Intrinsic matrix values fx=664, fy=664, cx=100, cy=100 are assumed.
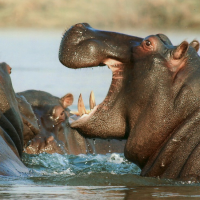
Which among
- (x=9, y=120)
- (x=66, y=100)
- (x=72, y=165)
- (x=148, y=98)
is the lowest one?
(x=72, y=165)

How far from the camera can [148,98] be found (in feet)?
18.3

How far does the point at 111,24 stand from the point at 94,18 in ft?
4.73

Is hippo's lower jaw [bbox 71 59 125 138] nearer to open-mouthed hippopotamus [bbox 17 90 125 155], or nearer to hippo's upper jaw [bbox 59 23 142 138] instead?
hippo's upper jaw [bbox 59 23 142 138]

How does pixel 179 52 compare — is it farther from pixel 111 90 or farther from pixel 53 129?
pixel 53 129

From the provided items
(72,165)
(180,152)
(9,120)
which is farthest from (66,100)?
(180,152)

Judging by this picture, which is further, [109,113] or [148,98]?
[109,113]

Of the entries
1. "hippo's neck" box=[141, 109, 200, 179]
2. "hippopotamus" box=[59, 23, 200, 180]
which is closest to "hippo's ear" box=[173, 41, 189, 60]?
"hippopotamus" box=[59, 23, 200, 180]

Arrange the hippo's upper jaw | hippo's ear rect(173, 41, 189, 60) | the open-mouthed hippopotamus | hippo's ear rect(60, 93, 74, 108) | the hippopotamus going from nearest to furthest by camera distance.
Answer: the hippopotamus, hippo's ear rect(173, 41, 189, 60), the hippo's upper jaw, the open-mouthed hippopotamus, hippo's ear rect(60, 93, 74, 108)

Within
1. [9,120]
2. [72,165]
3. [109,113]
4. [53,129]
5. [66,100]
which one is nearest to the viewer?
[109,113]

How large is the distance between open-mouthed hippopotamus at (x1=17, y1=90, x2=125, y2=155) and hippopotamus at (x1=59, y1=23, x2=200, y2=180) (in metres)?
3.53

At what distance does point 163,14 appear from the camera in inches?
2080

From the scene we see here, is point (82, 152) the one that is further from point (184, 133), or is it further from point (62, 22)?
point (62, 22)

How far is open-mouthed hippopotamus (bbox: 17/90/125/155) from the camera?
947 cm

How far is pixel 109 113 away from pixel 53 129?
4066 mm
